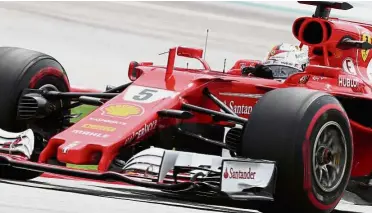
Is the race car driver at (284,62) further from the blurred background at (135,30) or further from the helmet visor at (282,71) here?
the blurred background at (135,30)

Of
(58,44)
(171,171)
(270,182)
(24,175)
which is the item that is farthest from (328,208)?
(58,44)

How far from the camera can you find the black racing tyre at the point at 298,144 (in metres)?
7.25

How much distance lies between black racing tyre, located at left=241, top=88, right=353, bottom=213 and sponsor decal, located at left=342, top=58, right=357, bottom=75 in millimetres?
1749

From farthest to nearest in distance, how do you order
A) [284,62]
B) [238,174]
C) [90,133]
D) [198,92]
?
1. [284,62]
2. [198,92]
3. [90,133]
4. [238,174]

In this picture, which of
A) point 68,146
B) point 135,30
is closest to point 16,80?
point 68,146

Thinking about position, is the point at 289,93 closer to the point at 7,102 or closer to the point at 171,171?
the point at 171,171

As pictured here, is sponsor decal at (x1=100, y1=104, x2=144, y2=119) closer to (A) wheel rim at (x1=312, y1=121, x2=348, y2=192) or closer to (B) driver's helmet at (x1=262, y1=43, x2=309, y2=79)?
(A) wheel rim at (x1=312, y1=121, x2=348, y2=192)

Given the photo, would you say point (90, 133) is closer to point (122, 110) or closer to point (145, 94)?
point (122, 110)

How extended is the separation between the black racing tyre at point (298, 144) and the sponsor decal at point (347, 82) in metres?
1.24

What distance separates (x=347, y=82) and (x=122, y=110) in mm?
2118

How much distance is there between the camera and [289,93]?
7.57 metres

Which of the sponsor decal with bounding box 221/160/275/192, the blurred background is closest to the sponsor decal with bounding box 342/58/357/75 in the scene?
the sponsor decal with bounding box 221/160/275/192

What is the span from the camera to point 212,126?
8992mm

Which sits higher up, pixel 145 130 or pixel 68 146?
pixel 145 130
